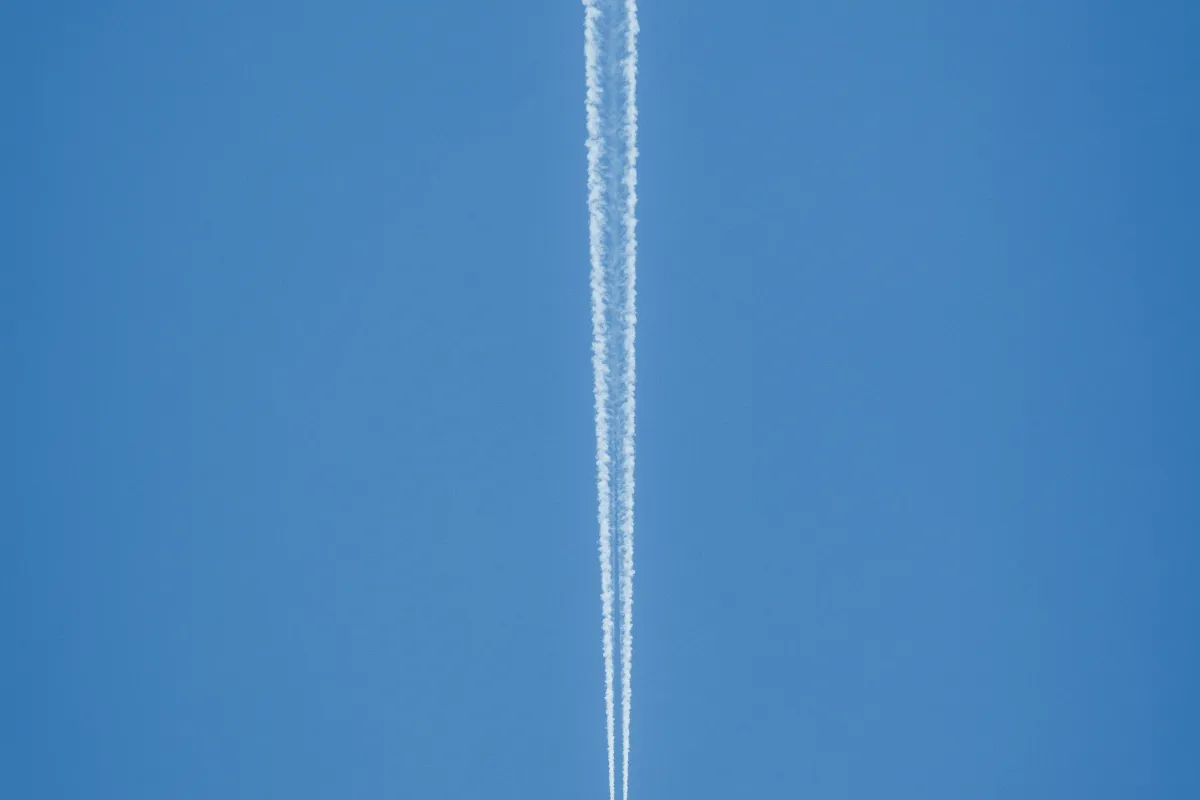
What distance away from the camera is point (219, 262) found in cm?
516

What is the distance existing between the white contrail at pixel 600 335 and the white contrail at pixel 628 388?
0.21ft

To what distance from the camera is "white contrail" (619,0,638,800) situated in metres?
4.85

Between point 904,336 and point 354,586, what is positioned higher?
point 904,336

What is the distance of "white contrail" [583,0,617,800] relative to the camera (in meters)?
4.86

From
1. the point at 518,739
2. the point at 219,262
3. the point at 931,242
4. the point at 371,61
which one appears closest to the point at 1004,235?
the point at 931,242

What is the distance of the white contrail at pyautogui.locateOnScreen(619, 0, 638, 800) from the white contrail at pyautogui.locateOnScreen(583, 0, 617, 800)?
0.07 metres

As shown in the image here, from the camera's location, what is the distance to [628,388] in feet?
16.7

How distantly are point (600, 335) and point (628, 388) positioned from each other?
30 cm

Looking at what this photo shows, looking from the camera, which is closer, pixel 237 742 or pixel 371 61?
pixel 371 61

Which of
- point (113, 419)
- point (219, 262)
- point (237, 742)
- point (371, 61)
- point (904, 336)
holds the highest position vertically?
point (371, 61)

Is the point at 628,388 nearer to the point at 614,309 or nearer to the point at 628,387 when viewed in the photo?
the point at 628,387

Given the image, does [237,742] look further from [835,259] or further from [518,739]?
[835,259]

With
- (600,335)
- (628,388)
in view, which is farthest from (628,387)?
(600,335)

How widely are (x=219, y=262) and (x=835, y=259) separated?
3.10 metres
